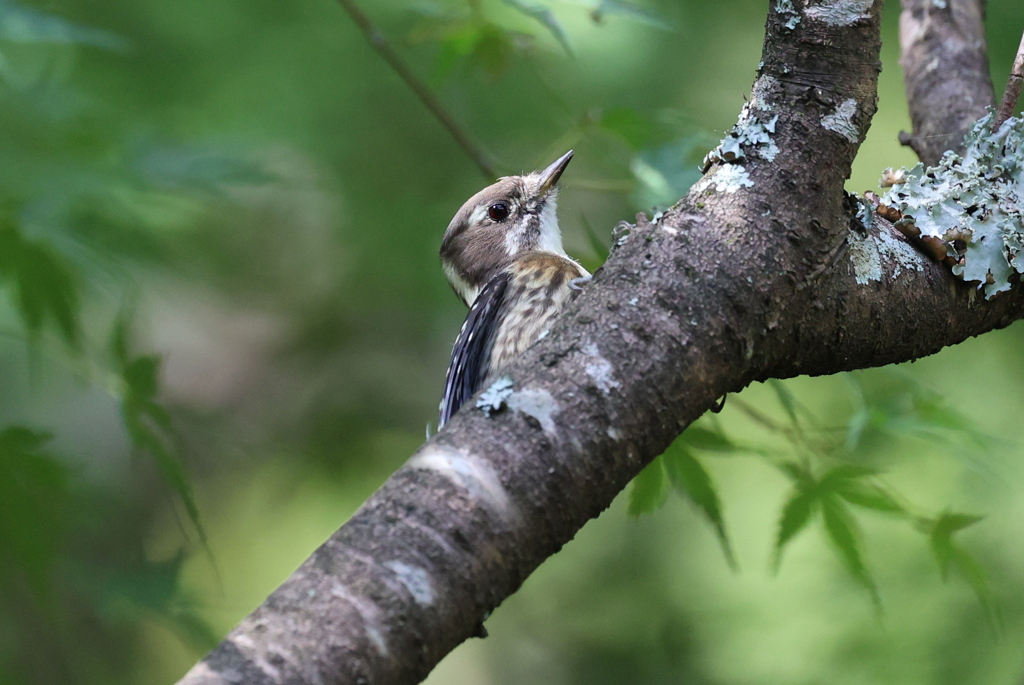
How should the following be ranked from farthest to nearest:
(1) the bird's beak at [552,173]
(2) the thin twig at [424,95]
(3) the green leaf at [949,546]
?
(1) the bird's beak at [552,173]
(2) the thin twig at [424,95]
(3) the green leaf at [949,546]

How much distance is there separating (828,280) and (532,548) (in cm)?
68

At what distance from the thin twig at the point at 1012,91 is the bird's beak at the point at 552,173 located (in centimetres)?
140

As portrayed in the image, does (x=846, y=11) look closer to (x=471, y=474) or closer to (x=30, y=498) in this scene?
(x=471, y=474)

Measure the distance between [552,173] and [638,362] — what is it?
1.86 metres

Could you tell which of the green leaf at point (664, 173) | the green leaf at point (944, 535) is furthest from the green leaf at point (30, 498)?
the green leaf at point (944, 535)

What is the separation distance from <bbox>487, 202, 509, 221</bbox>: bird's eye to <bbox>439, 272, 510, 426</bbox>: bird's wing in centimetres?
58

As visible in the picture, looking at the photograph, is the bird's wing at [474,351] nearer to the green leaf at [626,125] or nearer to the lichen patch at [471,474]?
the green leaf at [626,125]

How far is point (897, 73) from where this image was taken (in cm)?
414

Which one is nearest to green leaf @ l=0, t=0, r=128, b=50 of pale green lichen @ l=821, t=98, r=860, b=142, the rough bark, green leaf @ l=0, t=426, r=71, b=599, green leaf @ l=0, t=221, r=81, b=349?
green leaf @ l=0, t=221, r=81, b=349

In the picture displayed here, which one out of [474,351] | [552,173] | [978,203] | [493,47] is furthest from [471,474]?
[552,173]

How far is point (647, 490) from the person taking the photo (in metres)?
2.14

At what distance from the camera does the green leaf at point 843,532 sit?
2246 millimetres

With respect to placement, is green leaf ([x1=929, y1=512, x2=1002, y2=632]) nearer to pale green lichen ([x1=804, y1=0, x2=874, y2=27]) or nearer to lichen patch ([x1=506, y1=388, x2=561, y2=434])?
pale green lichen ([x1=804, y1=0, x2=874, y2=27])

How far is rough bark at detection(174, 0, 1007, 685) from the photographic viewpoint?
3.31 ft
